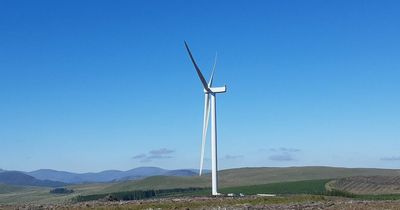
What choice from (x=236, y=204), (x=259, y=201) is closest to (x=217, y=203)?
(x=236, y=204)

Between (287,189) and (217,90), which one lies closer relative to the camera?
(217,90)

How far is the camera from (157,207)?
52375 millimetres

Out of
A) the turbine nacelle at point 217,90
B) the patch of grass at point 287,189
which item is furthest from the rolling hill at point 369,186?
the turbine nacelle at point 217,90

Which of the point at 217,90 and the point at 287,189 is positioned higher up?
the point at 217,90

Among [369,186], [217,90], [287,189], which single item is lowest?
[287,189]

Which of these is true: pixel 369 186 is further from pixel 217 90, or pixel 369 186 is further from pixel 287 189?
pixel 217 90

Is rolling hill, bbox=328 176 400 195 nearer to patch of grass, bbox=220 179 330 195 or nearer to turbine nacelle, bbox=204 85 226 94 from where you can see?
patch of grass, bbox=220 179 330 195

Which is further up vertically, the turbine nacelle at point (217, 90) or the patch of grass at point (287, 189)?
the turbine nacelle at point (217, 90)

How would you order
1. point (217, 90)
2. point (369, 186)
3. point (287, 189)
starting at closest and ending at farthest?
point (217, 90) < point (369, 186) < point (287, 189)

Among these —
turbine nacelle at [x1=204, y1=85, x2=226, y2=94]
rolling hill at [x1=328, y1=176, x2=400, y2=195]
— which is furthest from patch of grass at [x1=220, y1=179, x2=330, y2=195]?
turbine nacelle at [x1=204, y1=85, x2=226, y2=94]

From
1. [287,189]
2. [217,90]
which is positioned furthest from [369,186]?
[217,90]

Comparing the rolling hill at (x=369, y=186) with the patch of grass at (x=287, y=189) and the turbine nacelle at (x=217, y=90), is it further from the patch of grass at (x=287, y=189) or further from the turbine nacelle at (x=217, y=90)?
the turbine nacelle at (x=217, y=90)

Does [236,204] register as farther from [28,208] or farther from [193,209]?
[28,208]

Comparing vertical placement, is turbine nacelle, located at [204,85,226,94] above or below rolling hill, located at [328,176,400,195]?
above
